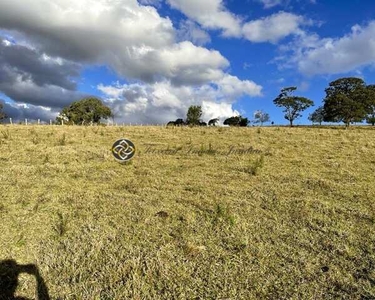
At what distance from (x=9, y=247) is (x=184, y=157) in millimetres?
9649

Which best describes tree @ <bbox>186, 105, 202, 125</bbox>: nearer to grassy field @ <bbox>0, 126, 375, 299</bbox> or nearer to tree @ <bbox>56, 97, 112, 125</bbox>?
tree @ <bbox>56, 97, 112, 125</bbox>

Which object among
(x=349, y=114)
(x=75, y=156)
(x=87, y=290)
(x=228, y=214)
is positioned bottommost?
(x=87, y=290)

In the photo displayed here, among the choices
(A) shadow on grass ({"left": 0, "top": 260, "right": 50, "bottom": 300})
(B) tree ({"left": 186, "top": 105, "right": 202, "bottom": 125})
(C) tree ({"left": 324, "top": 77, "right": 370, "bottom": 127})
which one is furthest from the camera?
(B) tree ({"left": 186, "top": 105, "right": 202, "bottom": 125})

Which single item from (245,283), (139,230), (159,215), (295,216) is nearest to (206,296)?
(245,283)

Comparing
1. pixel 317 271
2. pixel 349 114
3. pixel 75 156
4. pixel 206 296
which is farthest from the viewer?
pixel 349 114

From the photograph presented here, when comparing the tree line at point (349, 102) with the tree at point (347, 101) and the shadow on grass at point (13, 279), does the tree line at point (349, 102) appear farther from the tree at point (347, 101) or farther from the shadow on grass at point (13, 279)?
the shadow on grass at point (13, 279)

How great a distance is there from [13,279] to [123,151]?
33.2ft

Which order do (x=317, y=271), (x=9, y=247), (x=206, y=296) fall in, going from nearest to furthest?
1. (x=206, y=296)
2. (x=317, y=271)
3. (x=9, y=247)

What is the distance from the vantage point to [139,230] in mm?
7688

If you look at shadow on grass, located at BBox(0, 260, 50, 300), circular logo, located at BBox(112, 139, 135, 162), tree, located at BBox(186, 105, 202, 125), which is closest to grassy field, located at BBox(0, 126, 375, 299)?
shadow on grass, located at BBox(0, 260, 50, 300)

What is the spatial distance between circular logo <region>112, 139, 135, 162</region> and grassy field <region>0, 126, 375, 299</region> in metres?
1.16

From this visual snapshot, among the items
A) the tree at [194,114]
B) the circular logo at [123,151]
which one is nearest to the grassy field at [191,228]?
the circular logo at [123,151]

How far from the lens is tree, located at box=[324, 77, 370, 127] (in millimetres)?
60562

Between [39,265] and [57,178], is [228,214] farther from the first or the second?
[57,178]
